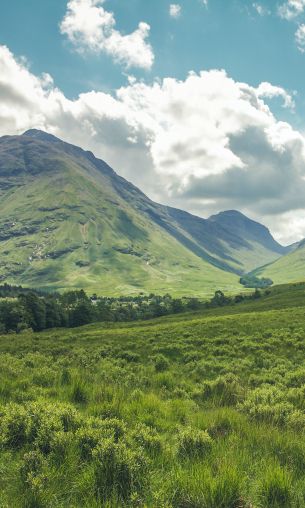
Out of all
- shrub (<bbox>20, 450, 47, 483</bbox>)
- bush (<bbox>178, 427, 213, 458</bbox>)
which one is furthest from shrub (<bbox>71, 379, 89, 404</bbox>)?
shrub (<bbox>20, 450, 47, 483</bbox>)

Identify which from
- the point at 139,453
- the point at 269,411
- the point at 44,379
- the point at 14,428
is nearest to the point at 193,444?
the point at 139,453

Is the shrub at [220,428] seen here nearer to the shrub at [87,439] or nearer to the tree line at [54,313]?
the shrub at [87,439]

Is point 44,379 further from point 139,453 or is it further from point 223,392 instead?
point 139,453

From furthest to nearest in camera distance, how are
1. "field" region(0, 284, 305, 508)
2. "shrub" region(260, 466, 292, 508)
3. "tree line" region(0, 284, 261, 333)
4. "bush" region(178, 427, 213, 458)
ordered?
"tree line" region(0, 284, 261, 333) < "bush" region(178, 427, 213, 458) < "shrub" region(260, 466, 292, 508) < "field" region(0, 284, 305, 508)

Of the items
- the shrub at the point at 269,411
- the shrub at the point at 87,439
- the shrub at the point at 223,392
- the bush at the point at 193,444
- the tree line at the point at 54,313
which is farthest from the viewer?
the tree line at the point at 54,313

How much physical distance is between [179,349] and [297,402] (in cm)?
2081

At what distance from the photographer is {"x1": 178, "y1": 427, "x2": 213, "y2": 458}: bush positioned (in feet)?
20.3

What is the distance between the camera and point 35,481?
4.63m

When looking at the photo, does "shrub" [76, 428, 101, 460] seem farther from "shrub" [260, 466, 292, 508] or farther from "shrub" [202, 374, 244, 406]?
"shrub" [202, 374, 244, 406]

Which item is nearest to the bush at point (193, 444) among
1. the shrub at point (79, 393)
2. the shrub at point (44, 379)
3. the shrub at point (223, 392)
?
the shrub at point (79, 393)

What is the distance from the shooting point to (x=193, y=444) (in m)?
6.37

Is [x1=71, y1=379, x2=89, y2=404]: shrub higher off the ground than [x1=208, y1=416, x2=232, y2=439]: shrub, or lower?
higher

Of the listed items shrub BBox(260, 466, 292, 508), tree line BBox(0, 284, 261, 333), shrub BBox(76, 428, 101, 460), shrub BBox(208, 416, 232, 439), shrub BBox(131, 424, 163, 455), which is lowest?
tree line BBox(0, 284, 261, 333)

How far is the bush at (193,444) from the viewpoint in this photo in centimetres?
618
